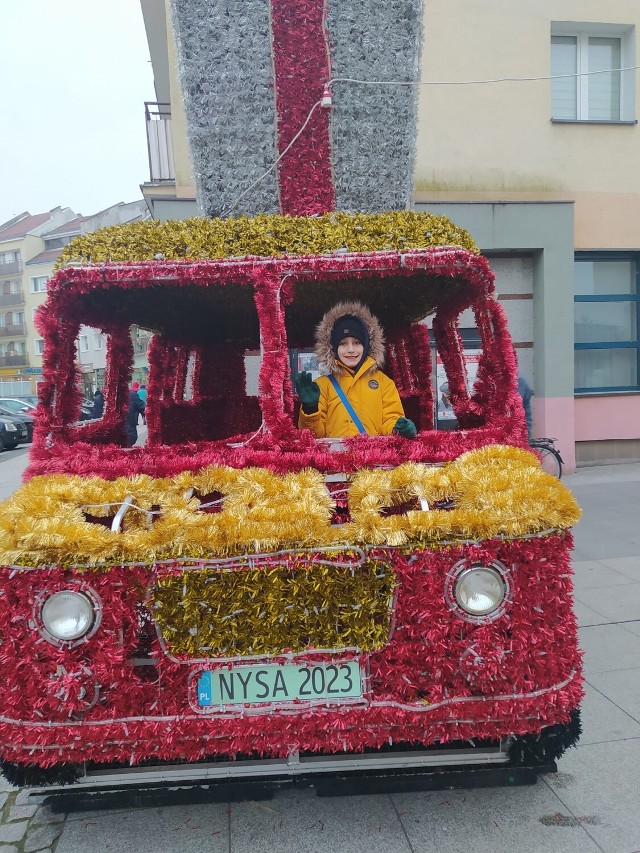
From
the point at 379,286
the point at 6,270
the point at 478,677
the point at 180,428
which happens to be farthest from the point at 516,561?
the point at 6,270

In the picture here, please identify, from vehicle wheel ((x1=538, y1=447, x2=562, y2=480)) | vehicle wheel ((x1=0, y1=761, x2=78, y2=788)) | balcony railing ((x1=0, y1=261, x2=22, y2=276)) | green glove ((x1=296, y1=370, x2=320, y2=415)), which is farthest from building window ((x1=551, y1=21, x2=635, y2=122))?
balcony railing ((x1=0, y1=261, x2=22, y2=276))

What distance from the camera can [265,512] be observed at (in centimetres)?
226

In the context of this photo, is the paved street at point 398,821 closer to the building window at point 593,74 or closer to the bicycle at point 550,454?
the bicycle at point 550,454

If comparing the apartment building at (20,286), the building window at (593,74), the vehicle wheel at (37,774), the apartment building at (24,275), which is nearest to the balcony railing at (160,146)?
the building window at (593,74)

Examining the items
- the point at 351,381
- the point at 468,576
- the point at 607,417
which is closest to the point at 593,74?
the point at 607,417

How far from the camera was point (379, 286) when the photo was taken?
3480 millimetres

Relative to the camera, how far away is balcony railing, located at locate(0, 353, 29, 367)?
193 feet

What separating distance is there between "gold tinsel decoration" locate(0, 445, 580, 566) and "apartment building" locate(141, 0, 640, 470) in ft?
23.4

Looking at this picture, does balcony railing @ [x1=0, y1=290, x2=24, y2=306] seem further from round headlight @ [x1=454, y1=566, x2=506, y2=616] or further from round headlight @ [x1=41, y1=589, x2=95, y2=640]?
round headlight @ [x1=454, y1=566, x2=506, y2=616]

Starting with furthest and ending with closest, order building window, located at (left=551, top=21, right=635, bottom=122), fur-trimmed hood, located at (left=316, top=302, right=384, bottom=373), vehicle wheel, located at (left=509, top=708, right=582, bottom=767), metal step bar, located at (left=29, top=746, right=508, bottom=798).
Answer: building window, located at (left=551, top=21, right=635, bottom=122) < fur-trimmed hood, located at (left=316, top=302, right=384, bottom=373) < vehicle wheel, located at (left=509, top=708, right=582, bottom=767) < metal step bar, located at (left=29, top=746, right=508, bottom=798)

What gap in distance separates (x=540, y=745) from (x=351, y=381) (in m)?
1.97

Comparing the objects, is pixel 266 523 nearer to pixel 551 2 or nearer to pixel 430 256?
pixel 430 256

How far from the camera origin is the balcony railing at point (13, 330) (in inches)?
2312

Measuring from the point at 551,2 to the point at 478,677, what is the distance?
11.1 meters
